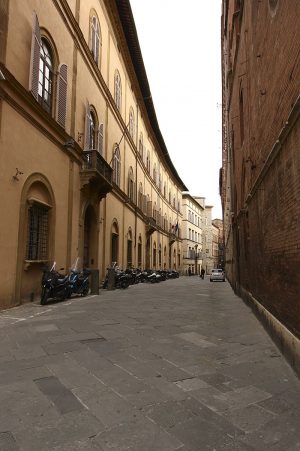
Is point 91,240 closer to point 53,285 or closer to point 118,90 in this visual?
point 53,285

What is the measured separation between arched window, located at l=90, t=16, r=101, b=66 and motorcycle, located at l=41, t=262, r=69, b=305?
10.2 metres

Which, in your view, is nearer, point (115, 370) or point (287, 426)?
point (287, 426)

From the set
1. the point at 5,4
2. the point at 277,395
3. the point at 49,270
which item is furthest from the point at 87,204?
the point at 277,395

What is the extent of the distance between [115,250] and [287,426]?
1791 centimetres

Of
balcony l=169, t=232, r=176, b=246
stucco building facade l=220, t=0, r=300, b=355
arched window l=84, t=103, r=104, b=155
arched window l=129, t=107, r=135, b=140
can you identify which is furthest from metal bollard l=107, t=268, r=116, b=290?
balcony l=169, t=232, r=176, b=246

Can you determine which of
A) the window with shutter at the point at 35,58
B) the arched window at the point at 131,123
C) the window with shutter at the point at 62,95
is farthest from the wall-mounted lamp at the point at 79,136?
the arched window at the point at 131,123

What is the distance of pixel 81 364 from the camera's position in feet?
15.0

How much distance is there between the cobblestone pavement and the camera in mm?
2777

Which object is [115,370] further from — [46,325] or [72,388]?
[46,325]

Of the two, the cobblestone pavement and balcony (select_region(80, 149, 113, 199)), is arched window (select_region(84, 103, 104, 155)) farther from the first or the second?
the cobblestone pavement

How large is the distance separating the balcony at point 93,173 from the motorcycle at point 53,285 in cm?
457

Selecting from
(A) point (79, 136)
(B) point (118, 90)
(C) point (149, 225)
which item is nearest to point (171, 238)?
(C) point (149, 225)

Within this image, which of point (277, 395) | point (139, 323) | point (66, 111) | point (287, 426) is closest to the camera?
point (287, 426)

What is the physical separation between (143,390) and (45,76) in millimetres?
10552
